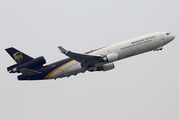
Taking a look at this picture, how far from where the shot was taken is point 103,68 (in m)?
47.0

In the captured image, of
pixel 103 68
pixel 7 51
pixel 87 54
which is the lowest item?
pixel 103 68

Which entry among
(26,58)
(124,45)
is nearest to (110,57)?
(124,45)

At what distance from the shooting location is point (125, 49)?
143 feet

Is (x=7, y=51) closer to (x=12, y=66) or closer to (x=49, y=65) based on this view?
(x=12, y=66)

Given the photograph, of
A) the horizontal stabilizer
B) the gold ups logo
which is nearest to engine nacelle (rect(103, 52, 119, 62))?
the horizontal stabilizer

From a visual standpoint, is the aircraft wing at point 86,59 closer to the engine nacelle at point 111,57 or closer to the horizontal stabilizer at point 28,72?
the engine nacelle at point 111,57

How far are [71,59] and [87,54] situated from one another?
3.52 metres

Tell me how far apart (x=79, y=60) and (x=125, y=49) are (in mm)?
9542

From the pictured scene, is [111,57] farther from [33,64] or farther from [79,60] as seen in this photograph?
[33,64]

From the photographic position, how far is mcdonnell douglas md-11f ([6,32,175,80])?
4316 centimetres

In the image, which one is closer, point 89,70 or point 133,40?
point 133,40

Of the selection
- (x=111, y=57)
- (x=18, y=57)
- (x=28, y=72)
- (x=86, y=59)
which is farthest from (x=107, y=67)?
(x=18, y=57)

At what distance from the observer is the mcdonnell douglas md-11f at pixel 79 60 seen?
43156 mm

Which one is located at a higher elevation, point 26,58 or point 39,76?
point 26,58
